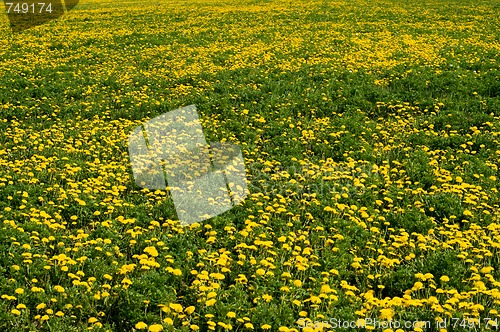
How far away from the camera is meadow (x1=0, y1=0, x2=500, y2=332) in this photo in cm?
536

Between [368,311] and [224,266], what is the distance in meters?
1.76

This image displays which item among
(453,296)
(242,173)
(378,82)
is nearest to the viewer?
(453,296)

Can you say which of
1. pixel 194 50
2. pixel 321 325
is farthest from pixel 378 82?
pixel 321 325

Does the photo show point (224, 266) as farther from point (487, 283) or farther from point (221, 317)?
point (487, 283)

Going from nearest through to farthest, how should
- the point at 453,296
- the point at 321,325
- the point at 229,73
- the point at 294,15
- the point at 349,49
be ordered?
the point at 321,325 → the point at 453,296 → the point at 229,73 → the point at 349,49 → the point at 294,15

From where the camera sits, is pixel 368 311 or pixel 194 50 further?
pixel 194 50

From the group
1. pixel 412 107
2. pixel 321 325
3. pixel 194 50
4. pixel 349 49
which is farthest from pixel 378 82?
pixel 321 325

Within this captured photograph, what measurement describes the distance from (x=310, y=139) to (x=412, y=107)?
3.02m

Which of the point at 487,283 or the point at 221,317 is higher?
the point at 221,317

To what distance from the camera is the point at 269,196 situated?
805 cm

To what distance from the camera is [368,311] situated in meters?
5.21

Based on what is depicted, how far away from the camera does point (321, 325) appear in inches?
193

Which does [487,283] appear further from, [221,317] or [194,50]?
[194,50]

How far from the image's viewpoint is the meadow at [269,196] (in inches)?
211
